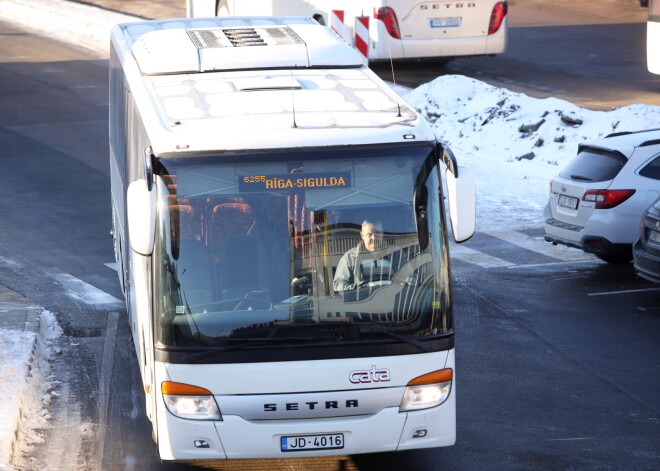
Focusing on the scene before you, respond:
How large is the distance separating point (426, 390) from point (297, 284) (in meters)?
1.21

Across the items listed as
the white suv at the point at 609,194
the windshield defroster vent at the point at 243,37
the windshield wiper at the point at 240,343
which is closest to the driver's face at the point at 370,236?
the windshield wiper at the point at 240,343

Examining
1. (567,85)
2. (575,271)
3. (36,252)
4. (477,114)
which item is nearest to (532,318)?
(575,271)

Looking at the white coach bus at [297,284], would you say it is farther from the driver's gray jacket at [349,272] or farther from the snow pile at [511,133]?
the snow pile at [511,133]

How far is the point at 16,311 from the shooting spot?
12961 mm

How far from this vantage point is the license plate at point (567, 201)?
1535 centimetres

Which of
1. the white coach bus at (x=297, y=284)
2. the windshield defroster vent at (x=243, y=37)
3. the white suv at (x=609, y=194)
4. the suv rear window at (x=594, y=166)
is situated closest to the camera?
the white coach bus at (x=297, y=284)

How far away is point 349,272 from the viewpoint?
8.12m

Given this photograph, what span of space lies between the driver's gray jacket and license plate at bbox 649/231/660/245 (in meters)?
6.49

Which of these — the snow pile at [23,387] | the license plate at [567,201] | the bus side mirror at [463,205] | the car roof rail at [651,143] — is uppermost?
the bus side mirror at [463,205]

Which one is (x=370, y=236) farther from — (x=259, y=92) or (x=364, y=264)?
(x=259, y=92)

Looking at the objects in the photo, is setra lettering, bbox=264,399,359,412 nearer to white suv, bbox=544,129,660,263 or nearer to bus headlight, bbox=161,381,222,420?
bus headlight, bbox=161,381,222,420

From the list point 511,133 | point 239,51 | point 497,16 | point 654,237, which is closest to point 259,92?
point 239,51

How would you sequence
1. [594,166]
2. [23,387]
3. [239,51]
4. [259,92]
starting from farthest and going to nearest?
[594,166]
[23,387]
[239,51]
[259,92]

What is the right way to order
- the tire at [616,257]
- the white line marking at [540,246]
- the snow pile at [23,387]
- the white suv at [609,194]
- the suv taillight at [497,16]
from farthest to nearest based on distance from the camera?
the suv taillight at [497,16]
the white line marking at [540,246]
the tire at [616,257]
the white suv at [609,194]
the snow pile at [23,387]
